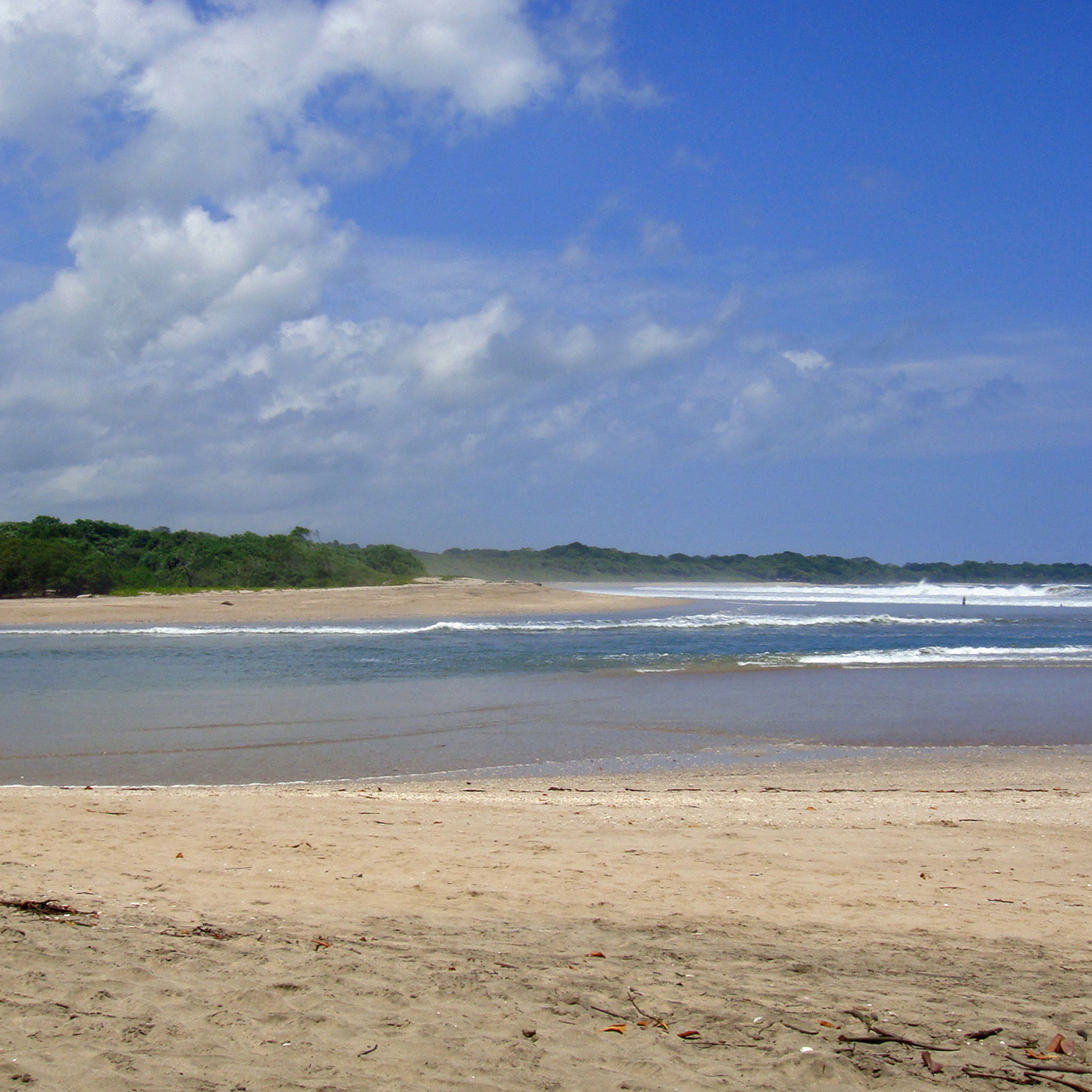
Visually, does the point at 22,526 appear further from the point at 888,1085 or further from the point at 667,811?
the point at 888,1085

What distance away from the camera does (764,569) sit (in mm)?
130250

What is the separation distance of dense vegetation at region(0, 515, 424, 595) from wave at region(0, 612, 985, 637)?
1667cm

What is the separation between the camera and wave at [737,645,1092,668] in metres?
21.8

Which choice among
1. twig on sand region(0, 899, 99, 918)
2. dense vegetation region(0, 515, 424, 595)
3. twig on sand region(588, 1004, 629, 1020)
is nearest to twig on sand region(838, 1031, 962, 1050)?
twig on sand region(588, 1004, 629, 1020)

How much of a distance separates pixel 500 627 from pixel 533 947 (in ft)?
99.5

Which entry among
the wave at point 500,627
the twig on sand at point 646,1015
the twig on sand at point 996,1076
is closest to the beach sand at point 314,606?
the wave at point 500,627

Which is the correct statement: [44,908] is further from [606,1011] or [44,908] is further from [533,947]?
[606,1011]

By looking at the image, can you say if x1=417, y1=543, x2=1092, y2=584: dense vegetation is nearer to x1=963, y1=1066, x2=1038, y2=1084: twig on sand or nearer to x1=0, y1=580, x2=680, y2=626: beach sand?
x1=0, y1=580, x2=680, y2=626: beach sand

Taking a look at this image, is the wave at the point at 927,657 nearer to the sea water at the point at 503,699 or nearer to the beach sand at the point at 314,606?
the sea water at the point at 503,699

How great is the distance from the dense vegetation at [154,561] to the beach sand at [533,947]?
4769 centimetres

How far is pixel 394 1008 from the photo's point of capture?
3.82 meters

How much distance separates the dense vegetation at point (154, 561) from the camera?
162ft

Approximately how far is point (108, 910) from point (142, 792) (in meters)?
4.37

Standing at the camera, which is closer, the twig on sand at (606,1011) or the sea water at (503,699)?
the twig on sand at (606,1011)
